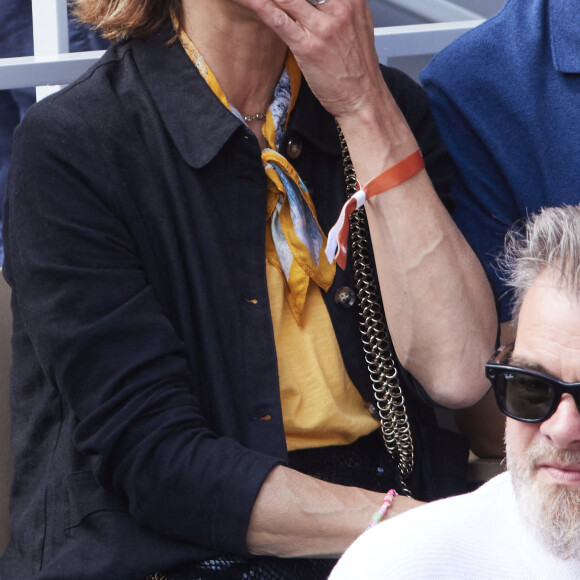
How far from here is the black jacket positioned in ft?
6.20

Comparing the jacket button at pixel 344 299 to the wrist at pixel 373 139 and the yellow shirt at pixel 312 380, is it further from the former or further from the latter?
the wrist at pixel 373 139

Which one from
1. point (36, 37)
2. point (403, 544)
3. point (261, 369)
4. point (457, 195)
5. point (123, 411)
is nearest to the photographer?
point (403, 544)

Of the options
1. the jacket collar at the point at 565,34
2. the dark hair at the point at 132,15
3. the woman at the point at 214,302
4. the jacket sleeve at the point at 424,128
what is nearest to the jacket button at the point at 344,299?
the woman at the point at 214,302

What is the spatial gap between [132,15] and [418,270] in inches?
29.7

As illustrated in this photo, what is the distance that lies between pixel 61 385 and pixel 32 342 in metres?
0.11

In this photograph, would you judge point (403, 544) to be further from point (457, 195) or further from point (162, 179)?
point (457, 195)

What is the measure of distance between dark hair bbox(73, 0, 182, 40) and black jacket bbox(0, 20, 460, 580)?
0.14ft

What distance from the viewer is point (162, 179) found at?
6.69 ft

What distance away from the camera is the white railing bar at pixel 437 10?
3232 millimetres

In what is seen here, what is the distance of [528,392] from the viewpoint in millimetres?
1472

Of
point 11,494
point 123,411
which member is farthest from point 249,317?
point 11,494

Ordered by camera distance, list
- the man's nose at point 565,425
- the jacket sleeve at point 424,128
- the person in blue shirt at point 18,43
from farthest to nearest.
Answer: the person in blue shirt at point 18,43
the jacket sleeve at point 424,128
the man's nose at point 565,425

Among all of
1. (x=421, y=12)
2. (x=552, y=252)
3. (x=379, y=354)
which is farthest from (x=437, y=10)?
(x=552, y=252)

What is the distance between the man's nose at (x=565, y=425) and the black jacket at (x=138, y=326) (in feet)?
1.97
